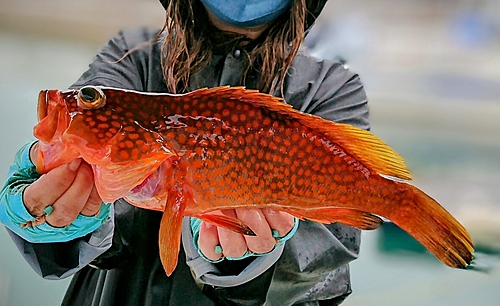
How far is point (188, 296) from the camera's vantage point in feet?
2.47

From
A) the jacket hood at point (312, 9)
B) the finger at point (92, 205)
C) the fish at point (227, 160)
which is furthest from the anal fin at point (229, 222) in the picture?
the jacket hood at point (312, 9)

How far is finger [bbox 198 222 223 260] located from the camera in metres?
0.59

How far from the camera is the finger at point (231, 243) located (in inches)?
22.5

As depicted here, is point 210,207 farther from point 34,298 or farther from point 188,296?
point 34,298

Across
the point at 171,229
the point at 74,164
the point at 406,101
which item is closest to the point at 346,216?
the point at 171,229

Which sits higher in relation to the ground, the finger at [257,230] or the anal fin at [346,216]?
the anal fin at [346,216]

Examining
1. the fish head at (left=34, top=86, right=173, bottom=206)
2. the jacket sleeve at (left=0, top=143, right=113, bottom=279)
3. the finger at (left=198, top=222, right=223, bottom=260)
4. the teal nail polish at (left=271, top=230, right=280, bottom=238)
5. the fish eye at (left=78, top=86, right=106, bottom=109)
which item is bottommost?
the jacket sleeve at (left=0, top=143, right=113, bottom=279)

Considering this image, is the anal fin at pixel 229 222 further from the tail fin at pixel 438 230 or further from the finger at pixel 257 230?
the tail fin at pixel 438 230

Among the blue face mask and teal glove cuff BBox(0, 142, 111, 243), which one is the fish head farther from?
the blue face mask

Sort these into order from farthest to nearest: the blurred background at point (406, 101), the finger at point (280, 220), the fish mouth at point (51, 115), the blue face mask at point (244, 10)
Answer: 1. the blurred background at point (406, 101)
2. the blue face mask at point (244, 10)
3. the finger at point (280, 220)
4. the fish mouth at point (51, 115)

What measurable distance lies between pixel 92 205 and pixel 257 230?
0.63ft

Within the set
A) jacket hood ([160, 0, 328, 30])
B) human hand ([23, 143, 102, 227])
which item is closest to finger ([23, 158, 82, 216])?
human hand ([23, 143, 102, 227])

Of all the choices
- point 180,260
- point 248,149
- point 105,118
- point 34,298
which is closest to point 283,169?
point 248,149

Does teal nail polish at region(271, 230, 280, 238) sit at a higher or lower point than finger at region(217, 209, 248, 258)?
higher
